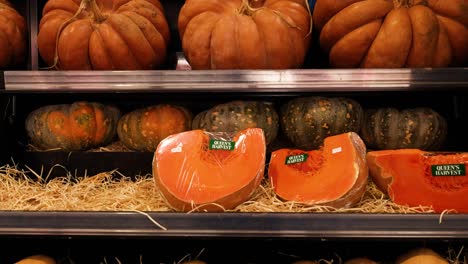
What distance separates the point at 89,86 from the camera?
4.20 feet

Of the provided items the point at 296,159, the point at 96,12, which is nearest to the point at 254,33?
the point at 296,159

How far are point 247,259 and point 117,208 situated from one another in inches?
22.8

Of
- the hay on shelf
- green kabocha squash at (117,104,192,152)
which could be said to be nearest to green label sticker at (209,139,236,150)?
the hay on shelf

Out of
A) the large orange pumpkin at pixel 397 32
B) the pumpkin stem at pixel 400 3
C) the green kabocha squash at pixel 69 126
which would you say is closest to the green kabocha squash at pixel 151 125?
the green kabocha squash at pixel 69 126

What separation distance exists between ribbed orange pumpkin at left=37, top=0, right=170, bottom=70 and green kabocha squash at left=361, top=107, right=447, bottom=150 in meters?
0.82

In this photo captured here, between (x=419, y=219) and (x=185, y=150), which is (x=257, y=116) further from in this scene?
(x=419, y=219)

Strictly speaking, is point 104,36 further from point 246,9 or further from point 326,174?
point 326,174

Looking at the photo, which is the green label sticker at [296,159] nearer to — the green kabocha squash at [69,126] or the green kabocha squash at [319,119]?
the green kabocha squash at [319,119]

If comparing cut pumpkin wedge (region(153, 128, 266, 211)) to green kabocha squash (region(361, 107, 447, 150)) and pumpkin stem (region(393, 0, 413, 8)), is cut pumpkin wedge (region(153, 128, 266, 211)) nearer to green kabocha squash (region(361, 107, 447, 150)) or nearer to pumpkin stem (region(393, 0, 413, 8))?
green kabocha squash (region(361, 107, 447, 150))

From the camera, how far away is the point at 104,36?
1.40 m

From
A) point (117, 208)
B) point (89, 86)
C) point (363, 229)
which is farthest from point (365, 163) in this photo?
point (89, 86)

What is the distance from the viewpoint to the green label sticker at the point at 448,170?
118 centimetres

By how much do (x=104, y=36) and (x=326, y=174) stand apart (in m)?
0.84

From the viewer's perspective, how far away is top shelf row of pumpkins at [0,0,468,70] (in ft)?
4.34
